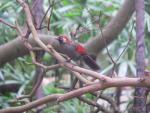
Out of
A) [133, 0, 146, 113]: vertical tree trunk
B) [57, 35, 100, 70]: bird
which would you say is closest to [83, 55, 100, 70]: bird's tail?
[57, 35, 100, 70]: bird

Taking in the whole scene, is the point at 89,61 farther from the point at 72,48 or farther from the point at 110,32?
the point at 110,32

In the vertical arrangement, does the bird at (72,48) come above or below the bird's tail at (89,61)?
above

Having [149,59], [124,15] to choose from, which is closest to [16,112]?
[124,15]

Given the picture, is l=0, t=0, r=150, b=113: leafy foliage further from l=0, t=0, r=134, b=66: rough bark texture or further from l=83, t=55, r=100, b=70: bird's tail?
l=83, t=55, r=100, b=70: bird's tail

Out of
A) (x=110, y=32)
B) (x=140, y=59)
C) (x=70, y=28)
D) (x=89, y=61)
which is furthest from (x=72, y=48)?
(x=70, y=28)

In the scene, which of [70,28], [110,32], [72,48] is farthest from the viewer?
[70,28]

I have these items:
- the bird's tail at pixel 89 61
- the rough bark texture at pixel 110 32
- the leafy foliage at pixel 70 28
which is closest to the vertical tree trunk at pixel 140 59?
the bird's tail at pixel 89 61

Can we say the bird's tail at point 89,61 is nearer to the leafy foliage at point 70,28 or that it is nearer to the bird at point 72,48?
the bird at point 72,48

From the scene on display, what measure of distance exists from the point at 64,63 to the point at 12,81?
5.60 feet

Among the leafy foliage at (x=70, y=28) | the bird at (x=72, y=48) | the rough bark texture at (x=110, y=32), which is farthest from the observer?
the leafy foliage at (x=70, y=28)

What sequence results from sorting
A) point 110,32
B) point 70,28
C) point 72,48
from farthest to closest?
1. point 70,28
2. point 110,32
3. point 72,48

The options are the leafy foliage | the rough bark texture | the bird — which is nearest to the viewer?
the bird

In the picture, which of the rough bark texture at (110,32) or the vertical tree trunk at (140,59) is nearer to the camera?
the vertical tree trunk at (140,59)

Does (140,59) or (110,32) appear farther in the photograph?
(110,32)
